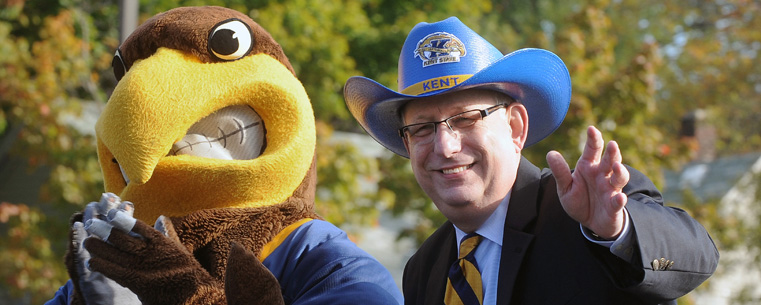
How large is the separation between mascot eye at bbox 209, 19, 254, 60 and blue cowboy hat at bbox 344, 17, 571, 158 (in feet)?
1.49

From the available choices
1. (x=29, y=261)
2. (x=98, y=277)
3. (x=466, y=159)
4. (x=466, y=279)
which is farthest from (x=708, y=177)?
(x=98, y=277)

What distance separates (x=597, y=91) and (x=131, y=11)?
14.6 ft

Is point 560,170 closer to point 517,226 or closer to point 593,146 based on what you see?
point 593,146

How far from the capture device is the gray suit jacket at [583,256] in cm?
223

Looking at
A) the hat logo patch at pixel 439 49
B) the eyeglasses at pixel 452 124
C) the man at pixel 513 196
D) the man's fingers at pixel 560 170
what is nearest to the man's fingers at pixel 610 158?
the man at pixel 513 196

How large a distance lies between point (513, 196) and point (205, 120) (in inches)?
45.4

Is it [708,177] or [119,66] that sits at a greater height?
[119,66]

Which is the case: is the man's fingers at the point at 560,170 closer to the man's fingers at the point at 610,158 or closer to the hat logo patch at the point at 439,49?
the man's fingers at the point at 610,158

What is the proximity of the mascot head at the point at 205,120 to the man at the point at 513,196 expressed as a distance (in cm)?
39

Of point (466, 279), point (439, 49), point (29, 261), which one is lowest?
point (29, 261)

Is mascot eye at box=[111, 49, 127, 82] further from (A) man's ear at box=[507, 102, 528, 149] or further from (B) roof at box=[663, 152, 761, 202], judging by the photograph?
(B) roof at box=[663, 152, 761, 202]

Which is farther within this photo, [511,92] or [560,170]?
[511,92]

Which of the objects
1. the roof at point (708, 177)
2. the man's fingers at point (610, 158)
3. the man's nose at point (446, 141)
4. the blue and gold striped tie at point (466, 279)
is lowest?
the roof at point (708, 177)

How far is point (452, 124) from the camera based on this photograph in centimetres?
284
